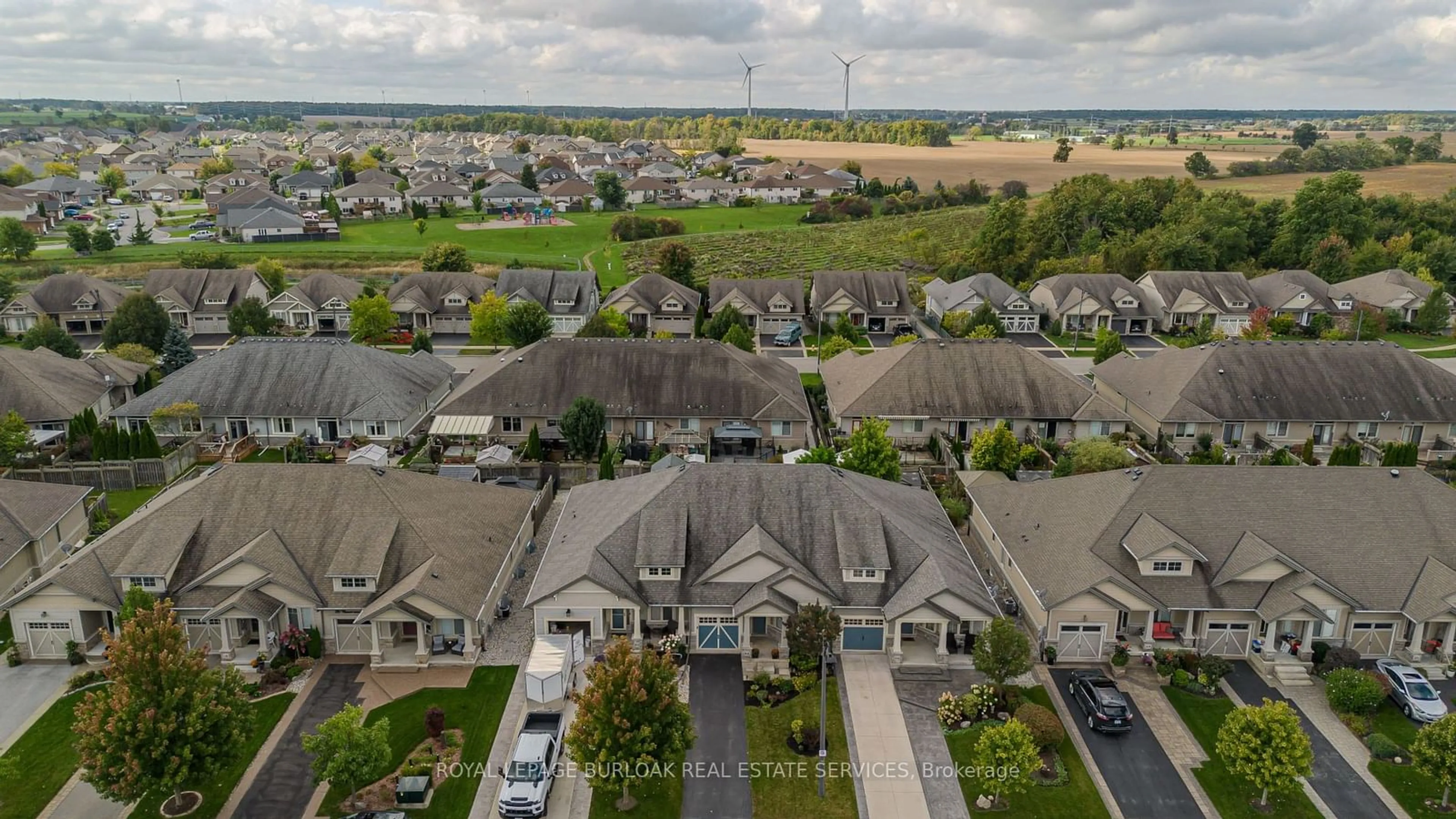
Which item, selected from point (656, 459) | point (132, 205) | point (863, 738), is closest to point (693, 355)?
point (656, 459)

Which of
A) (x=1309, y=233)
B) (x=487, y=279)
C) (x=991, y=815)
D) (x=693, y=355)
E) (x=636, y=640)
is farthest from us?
(x=1309, y=233)

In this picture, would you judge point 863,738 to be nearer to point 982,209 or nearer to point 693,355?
point 693,355

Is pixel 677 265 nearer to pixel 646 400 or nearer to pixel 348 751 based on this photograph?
pixel 646 400

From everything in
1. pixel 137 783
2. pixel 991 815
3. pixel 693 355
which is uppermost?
pixel 693 355

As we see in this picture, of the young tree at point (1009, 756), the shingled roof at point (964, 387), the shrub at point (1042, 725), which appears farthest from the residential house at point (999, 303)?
the young tree at point (1009, 756)

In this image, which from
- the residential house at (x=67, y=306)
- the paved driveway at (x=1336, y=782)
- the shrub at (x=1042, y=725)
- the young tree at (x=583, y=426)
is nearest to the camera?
the paved driveway at (x=1336, y=782)

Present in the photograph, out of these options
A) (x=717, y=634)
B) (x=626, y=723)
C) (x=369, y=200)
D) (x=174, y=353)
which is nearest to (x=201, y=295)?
(x=174, y=353)

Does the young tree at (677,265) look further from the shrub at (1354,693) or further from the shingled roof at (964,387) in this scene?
the shrub at (1354,693)
